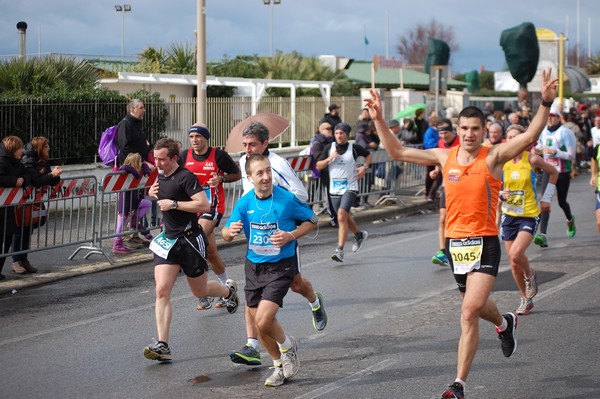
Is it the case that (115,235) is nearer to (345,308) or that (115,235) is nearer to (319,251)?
(319,251)

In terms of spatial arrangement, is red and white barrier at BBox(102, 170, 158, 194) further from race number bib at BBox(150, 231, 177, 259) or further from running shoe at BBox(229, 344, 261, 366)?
running shoe at BBox(229, 344, 261, 366)

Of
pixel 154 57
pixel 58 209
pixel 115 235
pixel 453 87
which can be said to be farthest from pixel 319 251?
pixel 453 87

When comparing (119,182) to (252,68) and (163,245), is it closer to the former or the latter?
(163,245)

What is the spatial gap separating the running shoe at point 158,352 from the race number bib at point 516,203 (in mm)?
4399

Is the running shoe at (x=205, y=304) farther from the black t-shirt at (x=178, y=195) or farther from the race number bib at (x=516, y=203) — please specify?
the race number bib at (x=516, y=203)

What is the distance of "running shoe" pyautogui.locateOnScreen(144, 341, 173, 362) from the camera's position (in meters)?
7.83

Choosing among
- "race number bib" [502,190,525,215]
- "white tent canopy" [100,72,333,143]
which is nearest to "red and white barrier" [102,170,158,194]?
"race number bib" [502,190,525,215]

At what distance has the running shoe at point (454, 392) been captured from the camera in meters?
6.57

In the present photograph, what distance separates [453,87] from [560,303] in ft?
173

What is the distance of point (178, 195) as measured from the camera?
842 cm

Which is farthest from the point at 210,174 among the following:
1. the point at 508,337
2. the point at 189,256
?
the point at 508,337

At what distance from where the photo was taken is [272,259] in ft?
24.2

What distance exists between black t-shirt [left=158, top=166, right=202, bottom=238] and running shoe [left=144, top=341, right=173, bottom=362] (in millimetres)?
975

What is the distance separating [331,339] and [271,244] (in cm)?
174
